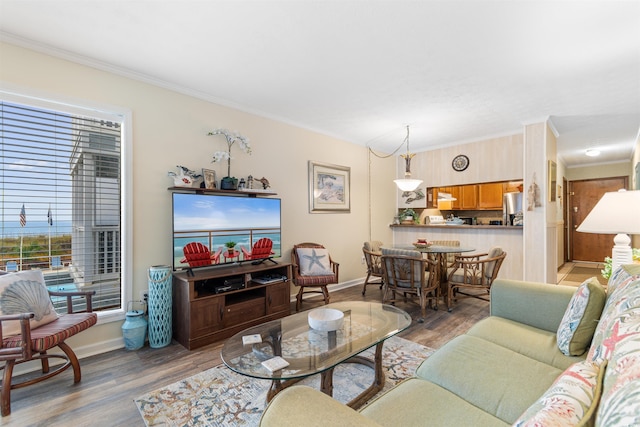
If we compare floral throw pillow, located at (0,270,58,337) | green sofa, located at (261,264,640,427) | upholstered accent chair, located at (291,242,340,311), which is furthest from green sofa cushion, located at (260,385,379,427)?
upholstered accent chair, located at (291,242,340,311)

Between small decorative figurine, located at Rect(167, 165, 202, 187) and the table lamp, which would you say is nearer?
the table lamp

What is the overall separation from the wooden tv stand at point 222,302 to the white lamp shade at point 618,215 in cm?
285

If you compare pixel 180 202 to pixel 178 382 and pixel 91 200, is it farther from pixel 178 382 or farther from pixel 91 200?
pixel 178 382

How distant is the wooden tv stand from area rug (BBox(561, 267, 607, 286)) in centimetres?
553

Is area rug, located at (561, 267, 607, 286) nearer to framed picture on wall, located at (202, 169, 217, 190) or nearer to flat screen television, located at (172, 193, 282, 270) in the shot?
flat screen television, located at (172, 193, 282, 270)

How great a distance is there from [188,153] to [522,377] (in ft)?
10.9

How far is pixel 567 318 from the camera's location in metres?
1.58

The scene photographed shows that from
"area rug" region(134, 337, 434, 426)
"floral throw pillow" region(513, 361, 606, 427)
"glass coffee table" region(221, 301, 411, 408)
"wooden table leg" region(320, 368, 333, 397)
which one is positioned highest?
"floral throw pillow" region(513, 361, 606, 427)

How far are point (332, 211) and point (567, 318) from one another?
3.43 metres

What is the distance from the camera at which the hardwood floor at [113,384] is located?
5.82 ft

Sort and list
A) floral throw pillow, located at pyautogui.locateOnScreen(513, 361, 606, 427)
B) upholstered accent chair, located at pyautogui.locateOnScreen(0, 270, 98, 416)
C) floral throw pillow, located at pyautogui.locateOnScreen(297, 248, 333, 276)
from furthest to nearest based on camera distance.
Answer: floral throw pillow, located at pyautogui.locateOnScreen(297, 248, 333, 276) → upholstered accent chair, located at pyautogui.locateOnScreen(0, 270, 98, 416) → floral throw pillow, located at pyautogui.locateOnScreen(513, 361, 606, 427)

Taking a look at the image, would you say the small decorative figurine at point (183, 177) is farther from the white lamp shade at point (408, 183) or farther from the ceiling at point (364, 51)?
the white lamp shade at point (408, 183)

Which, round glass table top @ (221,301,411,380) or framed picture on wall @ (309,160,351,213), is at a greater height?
framed picture on wall @ (309,160,351,213)

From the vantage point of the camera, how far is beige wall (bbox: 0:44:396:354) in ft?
8.14
